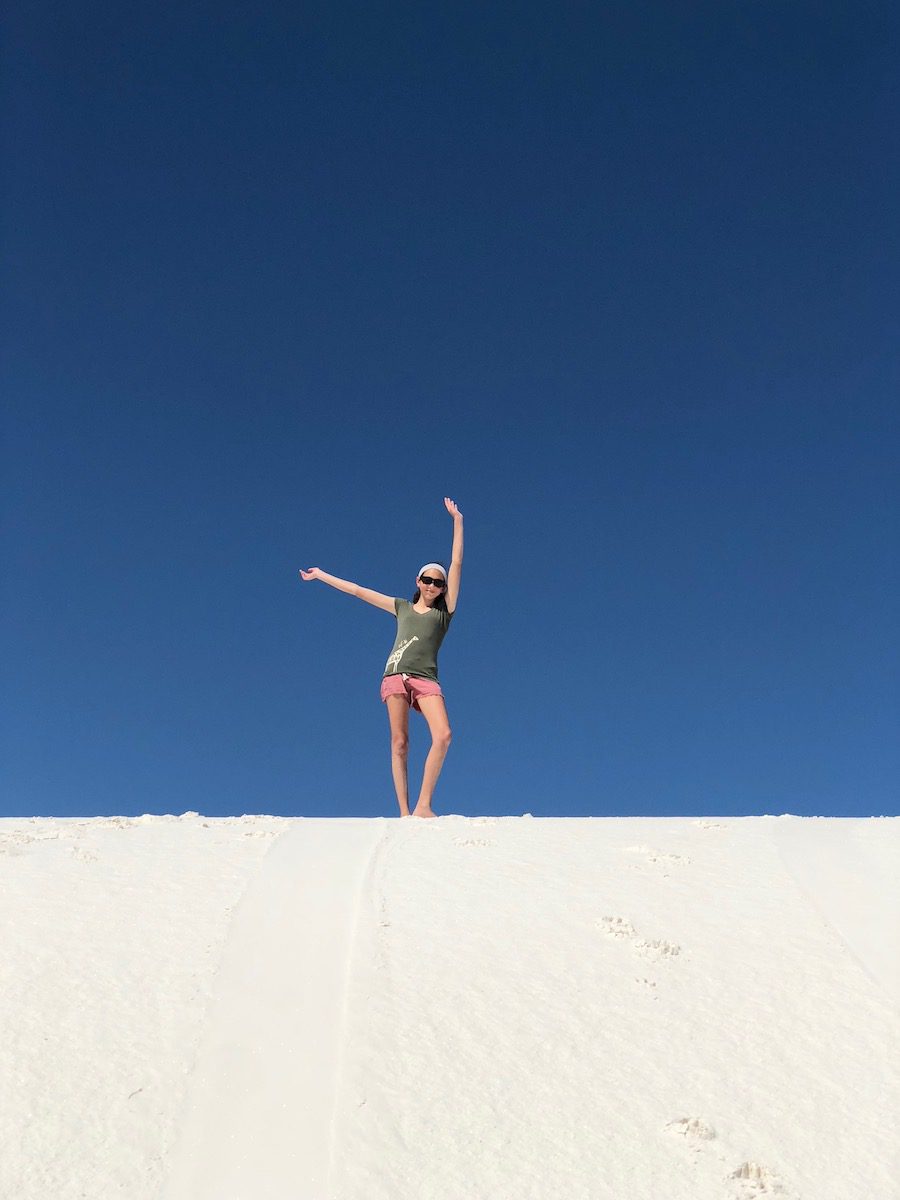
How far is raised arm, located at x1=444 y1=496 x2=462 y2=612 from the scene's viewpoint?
8797 millimetres

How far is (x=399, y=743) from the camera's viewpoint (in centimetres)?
864
